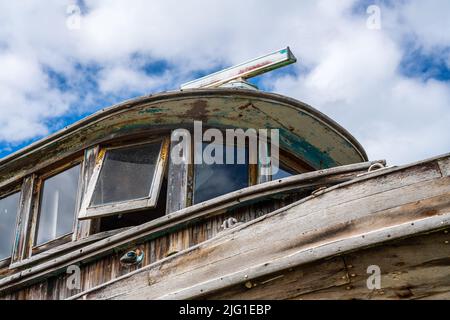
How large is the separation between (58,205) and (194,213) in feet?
6.87

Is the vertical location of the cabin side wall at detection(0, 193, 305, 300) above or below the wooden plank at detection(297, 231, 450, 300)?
above

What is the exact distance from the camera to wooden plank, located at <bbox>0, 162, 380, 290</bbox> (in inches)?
201

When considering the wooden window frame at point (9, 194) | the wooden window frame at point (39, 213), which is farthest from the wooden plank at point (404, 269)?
the wooden window frame at point (9, 194)

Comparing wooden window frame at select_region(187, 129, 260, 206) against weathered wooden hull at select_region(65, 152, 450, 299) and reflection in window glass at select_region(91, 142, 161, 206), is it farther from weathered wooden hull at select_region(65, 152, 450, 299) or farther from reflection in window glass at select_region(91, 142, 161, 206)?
weathered wooden hull at select_region(65, 152, 450, 299)

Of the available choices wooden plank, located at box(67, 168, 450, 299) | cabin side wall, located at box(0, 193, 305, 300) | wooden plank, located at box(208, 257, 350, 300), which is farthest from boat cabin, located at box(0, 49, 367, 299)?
wooden plank, located at box(208, 257, 350, 300)

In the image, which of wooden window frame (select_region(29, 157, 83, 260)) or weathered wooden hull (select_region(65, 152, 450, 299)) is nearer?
weathered wooden hull (select_region(65, 152, 450, 299))

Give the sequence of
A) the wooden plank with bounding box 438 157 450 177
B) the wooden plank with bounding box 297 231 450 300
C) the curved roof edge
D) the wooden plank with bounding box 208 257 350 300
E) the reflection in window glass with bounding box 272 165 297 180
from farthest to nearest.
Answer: the reflection in window glass with bounding box 272 165 297 180, the curved roof edge, the wooden plank with bounding box 208 257 350 300, the wooden plank with bounding box 438 157 450 177, the wooden plank with bounding box 297 231 450 300

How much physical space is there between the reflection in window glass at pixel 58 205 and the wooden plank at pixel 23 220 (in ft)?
A: 0.37

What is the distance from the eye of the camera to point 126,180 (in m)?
6.55

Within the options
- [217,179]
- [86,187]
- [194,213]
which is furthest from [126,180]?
[194,213]

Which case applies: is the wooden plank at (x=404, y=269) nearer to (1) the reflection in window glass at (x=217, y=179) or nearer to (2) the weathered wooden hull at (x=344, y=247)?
(2) the weathered wooden hull at (x=344, y=247)

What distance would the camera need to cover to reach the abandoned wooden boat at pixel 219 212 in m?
4.14

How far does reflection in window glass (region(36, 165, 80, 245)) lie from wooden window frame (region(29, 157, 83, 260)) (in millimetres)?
29

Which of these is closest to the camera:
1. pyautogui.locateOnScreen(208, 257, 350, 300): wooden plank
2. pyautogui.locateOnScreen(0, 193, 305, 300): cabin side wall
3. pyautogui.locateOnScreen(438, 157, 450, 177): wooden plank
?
pyautogui.locateOnScreen(438, 157, 450, 177): wooden plank
